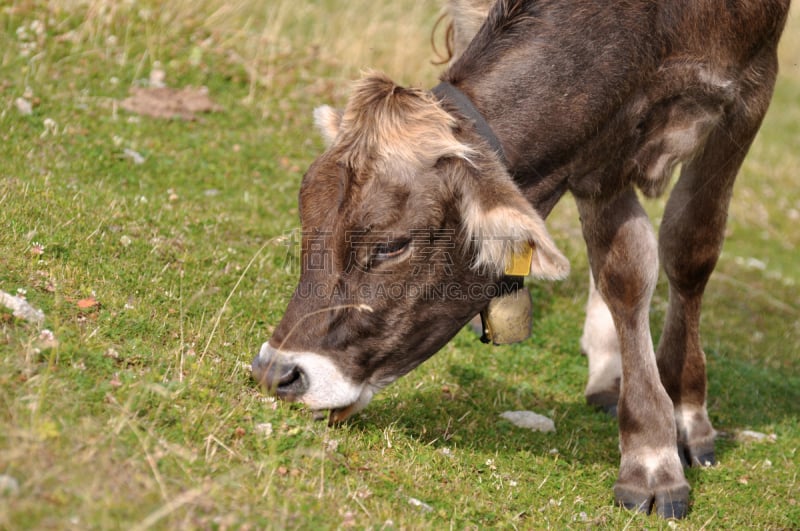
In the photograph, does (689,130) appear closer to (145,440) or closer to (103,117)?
(145,440)

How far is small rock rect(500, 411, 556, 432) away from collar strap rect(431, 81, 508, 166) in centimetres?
188

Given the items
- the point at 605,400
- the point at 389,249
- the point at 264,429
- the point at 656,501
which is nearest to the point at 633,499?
the point at 656,501

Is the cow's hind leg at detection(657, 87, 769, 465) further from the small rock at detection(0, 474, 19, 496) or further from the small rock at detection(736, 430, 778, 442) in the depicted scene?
the small rock at detection(0, 474, 19, 496)

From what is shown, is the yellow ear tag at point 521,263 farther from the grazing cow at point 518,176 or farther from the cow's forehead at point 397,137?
the cow's forehead at point 397,137

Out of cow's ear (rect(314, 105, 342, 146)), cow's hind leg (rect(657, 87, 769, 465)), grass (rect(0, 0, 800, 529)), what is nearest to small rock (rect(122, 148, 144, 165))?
grass (rect(0, 0, 800, 529))

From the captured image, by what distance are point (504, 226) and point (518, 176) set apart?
495 millimetres

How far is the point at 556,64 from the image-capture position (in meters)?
4.79

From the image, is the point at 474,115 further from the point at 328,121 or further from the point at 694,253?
the point at 694,253

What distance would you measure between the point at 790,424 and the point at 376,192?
3930 mm

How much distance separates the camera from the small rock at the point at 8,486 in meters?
3.07

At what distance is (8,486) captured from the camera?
3094 mm

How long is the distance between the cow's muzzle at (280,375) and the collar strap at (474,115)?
139 centimetres

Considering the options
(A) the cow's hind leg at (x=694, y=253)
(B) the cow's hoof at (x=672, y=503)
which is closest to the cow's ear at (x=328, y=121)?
(A) the cow's hind leg at (x=694, y=253)

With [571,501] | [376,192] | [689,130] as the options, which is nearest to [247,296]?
[376,192]
